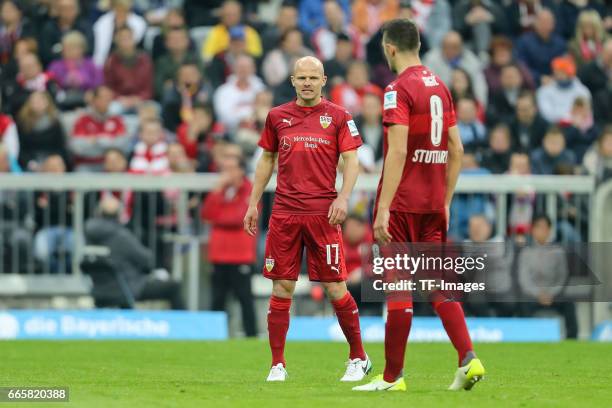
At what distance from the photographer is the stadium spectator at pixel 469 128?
779 inches

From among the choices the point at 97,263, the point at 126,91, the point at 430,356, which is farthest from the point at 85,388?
the point at 126,91

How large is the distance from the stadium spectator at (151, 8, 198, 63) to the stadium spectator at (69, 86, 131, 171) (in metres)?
2.14

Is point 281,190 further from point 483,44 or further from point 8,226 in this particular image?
point 483,44

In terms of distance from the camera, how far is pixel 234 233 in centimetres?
1762

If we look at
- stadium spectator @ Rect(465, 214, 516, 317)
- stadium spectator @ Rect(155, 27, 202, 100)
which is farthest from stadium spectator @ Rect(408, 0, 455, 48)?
stadium spectator @ Rect(465, 214, 516, 317)

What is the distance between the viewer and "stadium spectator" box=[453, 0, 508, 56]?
898 inches

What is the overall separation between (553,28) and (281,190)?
12.6m

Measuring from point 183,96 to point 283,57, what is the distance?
1581 mm

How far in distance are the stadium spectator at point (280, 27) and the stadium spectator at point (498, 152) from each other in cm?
358


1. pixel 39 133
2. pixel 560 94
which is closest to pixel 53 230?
pixel 39 133

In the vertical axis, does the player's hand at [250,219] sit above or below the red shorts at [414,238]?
below

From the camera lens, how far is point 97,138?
19.4 meters

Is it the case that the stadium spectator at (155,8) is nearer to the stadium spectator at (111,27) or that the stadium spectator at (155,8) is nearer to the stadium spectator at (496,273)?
the stadium spectator at (111,27)

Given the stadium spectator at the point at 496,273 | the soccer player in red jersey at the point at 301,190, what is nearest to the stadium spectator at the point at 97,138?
the soccer player in red jersey at the point at 301,190
